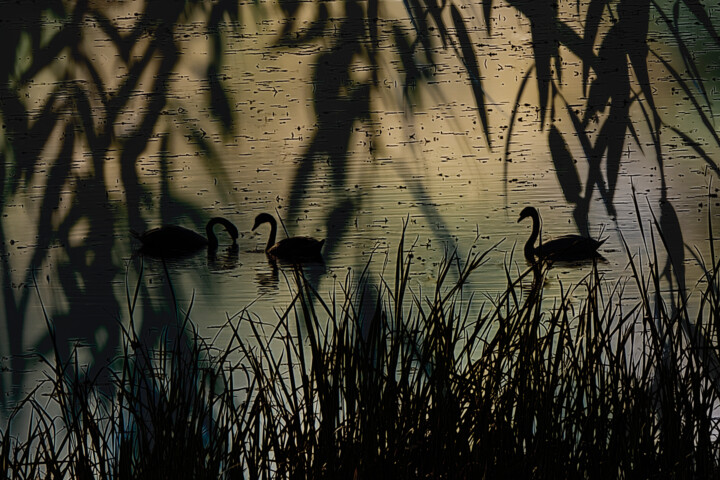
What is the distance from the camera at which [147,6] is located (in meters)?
2.69

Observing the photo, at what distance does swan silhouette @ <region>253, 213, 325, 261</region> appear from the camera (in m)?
2.30

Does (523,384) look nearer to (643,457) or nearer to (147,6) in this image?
(643,457)

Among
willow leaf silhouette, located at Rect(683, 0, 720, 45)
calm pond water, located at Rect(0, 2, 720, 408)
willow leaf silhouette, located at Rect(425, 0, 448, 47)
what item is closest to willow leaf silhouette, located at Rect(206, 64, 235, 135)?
calm pond water, located at Rect(0, 2, 720, 408)

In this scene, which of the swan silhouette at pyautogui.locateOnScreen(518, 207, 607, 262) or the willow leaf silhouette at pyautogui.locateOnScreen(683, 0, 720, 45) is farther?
the willow leaf silhouette at pyautogui.locateOnScreen(683, 0, 720, 45)

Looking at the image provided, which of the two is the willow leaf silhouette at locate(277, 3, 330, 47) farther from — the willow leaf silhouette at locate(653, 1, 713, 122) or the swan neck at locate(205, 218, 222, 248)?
the willow leaf silhouette at locate(653, 1, 713, 122)

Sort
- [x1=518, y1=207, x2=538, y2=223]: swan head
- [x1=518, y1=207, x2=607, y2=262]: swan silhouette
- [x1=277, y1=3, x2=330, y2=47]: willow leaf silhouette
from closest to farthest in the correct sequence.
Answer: [x1=518, y1=207, x2=607, y2=262]: swan silhouette < [x1=518, y1=207, x2=538, y2=223]: swan head < [x1=277, y1=3, x2=330, y2=47]: willow leaf silhouette

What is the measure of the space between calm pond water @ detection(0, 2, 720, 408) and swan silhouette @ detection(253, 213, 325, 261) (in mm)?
35

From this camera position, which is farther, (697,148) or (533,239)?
(697,148)

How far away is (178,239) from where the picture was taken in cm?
237

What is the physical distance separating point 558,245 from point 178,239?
0.92 meters

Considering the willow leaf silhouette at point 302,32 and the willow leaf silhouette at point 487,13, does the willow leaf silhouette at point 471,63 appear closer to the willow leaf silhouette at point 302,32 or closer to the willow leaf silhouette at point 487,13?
the willow leaf silhouette at point 487,13

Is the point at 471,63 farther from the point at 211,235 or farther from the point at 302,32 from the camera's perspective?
the point at 211,235

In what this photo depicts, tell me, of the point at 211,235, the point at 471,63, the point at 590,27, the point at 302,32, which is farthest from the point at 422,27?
the point at 211,235

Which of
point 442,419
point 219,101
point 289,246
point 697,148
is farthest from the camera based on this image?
point 219,101
